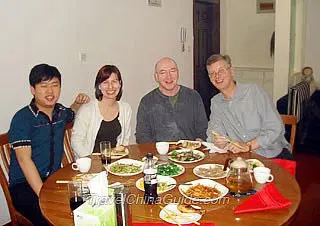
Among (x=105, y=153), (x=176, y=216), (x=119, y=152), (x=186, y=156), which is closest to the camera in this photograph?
(x=176, y=216)

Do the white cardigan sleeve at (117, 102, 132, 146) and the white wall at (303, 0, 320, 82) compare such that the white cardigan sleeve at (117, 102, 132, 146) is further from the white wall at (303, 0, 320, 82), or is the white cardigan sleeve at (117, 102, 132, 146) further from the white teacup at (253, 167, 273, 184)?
the white wall at (303, 0, 320, 82)

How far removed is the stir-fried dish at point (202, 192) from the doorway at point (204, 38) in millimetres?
4088

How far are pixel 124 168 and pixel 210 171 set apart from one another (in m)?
0.44

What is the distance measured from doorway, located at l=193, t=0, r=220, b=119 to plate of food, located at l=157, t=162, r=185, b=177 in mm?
3797

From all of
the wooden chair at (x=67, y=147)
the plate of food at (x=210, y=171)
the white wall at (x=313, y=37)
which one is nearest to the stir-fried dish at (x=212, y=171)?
the plate of food at (x=210, y=171)

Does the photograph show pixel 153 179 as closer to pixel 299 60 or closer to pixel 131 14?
pixel 131 14

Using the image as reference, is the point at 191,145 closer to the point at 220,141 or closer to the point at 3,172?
the point at 220,141

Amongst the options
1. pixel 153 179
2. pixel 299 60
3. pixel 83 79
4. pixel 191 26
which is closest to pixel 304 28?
pixel 299 60

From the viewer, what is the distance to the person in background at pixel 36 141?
82.0 inches

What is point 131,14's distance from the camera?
13.5 feet

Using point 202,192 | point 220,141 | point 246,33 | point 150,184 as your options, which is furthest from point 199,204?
point 246,33

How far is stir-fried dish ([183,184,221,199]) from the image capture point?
158 cm

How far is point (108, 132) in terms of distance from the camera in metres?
2.60

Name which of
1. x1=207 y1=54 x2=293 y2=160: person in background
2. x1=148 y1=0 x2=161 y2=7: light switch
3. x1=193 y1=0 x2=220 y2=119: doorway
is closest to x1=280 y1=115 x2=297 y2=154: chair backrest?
x1=207 y1=54 x2=293 y2=160: person in background
